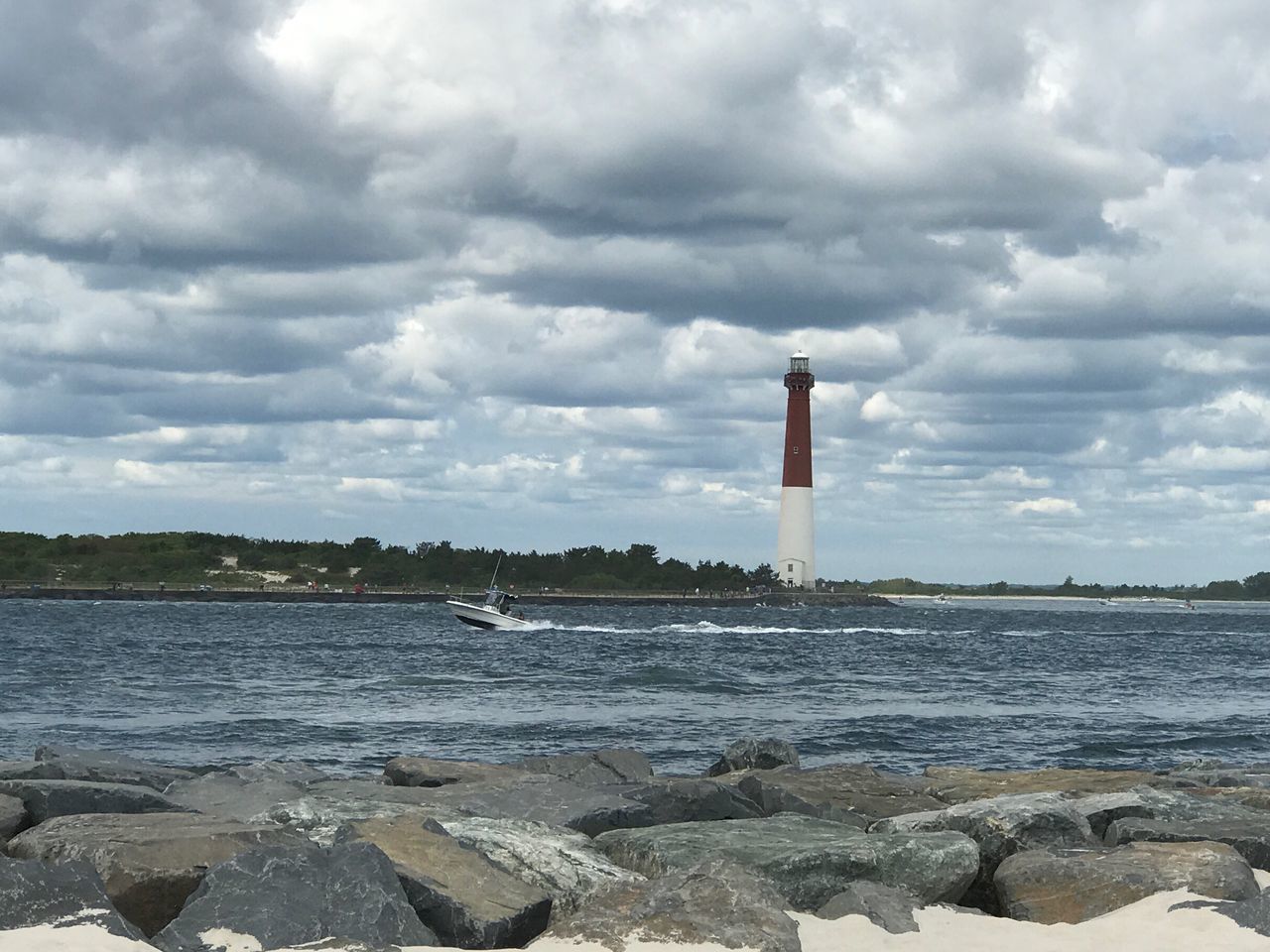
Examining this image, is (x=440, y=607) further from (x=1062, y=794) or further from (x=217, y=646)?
(x=1062, y=794)

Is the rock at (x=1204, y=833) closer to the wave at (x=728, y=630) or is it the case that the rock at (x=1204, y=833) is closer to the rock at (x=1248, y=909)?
the rock at (x=1248, y=909)

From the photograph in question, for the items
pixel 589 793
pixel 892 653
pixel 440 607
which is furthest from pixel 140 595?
pixel 589 793

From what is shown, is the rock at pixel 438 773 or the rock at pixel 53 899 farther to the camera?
the rock at pixel 438 773

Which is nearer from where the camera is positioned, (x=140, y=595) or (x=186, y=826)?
(x=186, y=826)

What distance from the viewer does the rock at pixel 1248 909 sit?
844 centimetres

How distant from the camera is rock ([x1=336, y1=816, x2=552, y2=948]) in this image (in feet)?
28.0

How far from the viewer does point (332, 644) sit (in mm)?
57312

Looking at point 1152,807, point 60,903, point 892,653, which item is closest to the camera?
point 60,903

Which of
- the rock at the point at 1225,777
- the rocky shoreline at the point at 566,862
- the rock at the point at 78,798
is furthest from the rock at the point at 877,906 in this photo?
the rock at the point at 1225,777

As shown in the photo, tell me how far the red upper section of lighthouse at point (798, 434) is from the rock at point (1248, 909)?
3542 inches

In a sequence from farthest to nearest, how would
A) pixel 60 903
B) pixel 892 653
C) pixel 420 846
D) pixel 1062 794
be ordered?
pixel 892 653 < pixel 1062 794 < pixel 420 846 < pixel 60 903

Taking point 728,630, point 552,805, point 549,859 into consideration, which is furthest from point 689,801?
point 728,630

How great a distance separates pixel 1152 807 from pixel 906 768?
34.1 ft

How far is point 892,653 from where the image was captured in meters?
58.9
